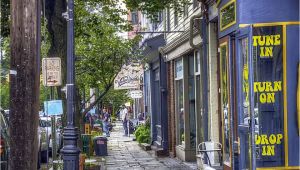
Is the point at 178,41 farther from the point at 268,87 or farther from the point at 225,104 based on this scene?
the point at 268,87

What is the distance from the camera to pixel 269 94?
364 inches

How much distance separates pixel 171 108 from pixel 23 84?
40.4 ft

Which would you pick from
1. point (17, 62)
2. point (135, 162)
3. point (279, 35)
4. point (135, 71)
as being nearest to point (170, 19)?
point (135, 71)

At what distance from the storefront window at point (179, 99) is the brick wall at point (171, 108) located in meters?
0.53

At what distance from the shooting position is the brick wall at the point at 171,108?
19594 millimetres

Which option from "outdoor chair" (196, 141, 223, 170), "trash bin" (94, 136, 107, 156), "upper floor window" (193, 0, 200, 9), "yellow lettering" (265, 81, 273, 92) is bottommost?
"trash bin" (94, 136, 107, 156)

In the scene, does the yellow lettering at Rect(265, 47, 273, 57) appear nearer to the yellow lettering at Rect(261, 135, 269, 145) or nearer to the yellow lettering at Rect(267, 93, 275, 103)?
the yellow lettering at Rect(267, 93, 275, 103)

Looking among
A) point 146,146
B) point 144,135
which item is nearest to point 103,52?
point 146,146

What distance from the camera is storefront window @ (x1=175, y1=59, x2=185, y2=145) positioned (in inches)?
724

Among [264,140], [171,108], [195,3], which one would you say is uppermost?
[195,3]

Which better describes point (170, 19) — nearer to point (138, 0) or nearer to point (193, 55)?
point (193, 55)

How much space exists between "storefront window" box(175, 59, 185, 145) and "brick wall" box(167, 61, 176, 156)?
0.53 m

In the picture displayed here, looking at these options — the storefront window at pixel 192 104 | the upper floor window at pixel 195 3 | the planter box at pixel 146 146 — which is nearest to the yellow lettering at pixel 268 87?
the upper floor window at pixel 195 3

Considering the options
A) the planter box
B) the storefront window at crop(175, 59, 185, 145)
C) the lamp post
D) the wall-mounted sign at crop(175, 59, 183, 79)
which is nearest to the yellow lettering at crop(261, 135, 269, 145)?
the lamp post
